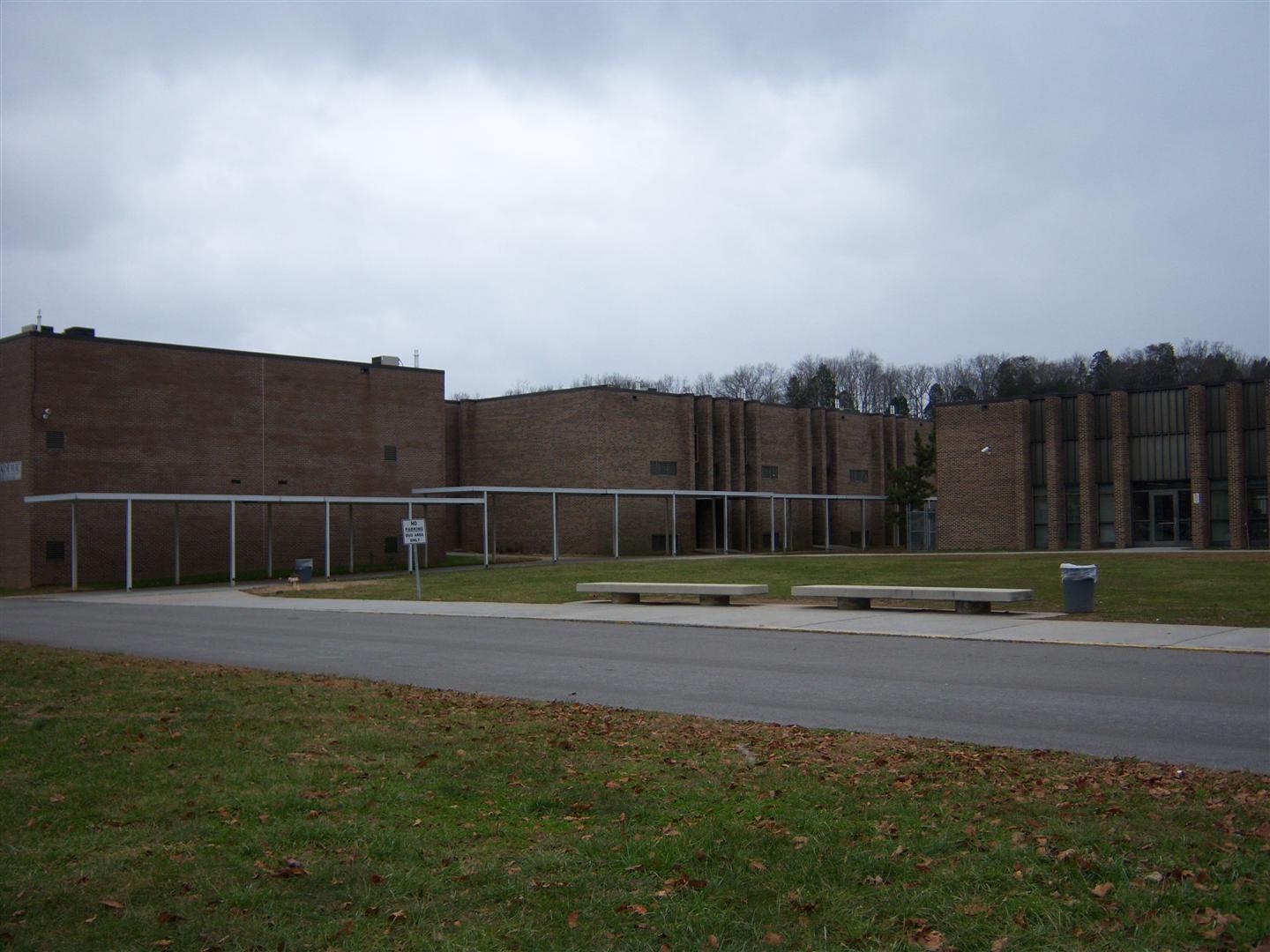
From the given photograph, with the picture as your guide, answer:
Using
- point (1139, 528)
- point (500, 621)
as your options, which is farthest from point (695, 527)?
point (500, 621)

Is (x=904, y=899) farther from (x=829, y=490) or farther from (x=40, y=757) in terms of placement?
(x=829, y=490)

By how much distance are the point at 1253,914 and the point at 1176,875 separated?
0.49 metres

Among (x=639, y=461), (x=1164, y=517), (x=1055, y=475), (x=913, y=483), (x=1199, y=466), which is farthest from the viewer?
(x=913, y=483)

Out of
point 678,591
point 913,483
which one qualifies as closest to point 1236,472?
point 913,483

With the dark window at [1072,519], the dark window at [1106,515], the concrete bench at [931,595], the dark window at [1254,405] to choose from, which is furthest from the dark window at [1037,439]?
the concrete bench at [931,595]

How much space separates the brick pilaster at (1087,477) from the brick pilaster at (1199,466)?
3.99 metres

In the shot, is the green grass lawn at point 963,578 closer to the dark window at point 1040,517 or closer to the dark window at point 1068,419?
the dark window at point 1040,517

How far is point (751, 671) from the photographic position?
14039mm

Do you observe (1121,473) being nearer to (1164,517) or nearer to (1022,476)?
(1164,517)

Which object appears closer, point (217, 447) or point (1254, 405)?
point (217, 447)

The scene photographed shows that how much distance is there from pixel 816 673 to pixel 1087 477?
41364mm

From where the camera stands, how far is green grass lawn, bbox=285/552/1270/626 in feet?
70.8

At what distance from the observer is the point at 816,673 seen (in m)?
13.7

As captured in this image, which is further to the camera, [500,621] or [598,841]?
[500,621]
